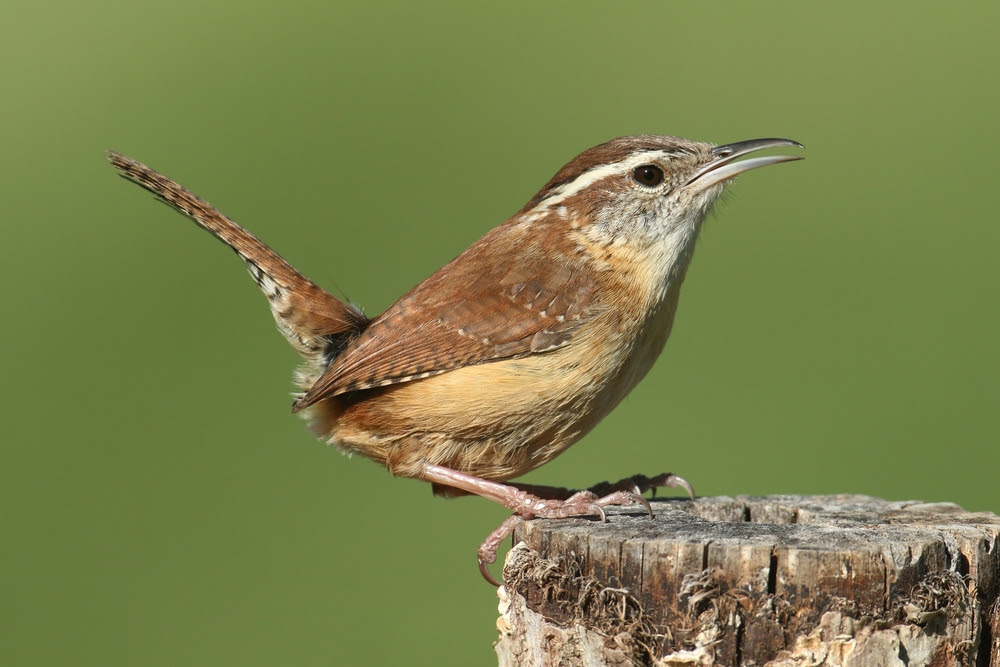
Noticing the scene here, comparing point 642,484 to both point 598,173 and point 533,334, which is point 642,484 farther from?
point 598,173

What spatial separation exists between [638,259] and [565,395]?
2.28 ft

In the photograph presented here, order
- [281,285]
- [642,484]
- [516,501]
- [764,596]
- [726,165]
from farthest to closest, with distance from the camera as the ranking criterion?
[281,285] < [726,165] < [642,484] < [516,501] < [764,596]

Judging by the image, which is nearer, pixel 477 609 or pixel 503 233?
pixel 503 233

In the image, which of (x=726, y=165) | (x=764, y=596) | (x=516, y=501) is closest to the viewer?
(x=764, y=596)

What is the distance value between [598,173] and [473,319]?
84 centimetres

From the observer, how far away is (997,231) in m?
8.67

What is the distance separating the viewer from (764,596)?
297 cm

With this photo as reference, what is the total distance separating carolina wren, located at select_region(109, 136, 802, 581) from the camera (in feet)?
13.9

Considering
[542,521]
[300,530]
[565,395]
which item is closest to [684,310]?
[300,530]

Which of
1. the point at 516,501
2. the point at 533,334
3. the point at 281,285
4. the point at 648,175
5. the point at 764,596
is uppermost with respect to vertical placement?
the point at 648,175

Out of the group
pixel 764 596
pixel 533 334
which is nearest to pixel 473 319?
pixel 533 334

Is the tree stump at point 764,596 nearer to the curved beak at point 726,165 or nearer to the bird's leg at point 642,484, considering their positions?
the bird's leg at point 642,484

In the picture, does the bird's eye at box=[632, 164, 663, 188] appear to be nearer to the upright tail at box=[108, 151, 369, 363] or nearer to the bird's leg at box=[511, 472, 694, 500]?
the bird's leg at box=[511, 472, 694, 500]

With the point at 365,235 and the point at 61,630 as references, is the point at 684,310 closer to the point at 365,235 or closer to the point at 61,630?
the point at 365,235
